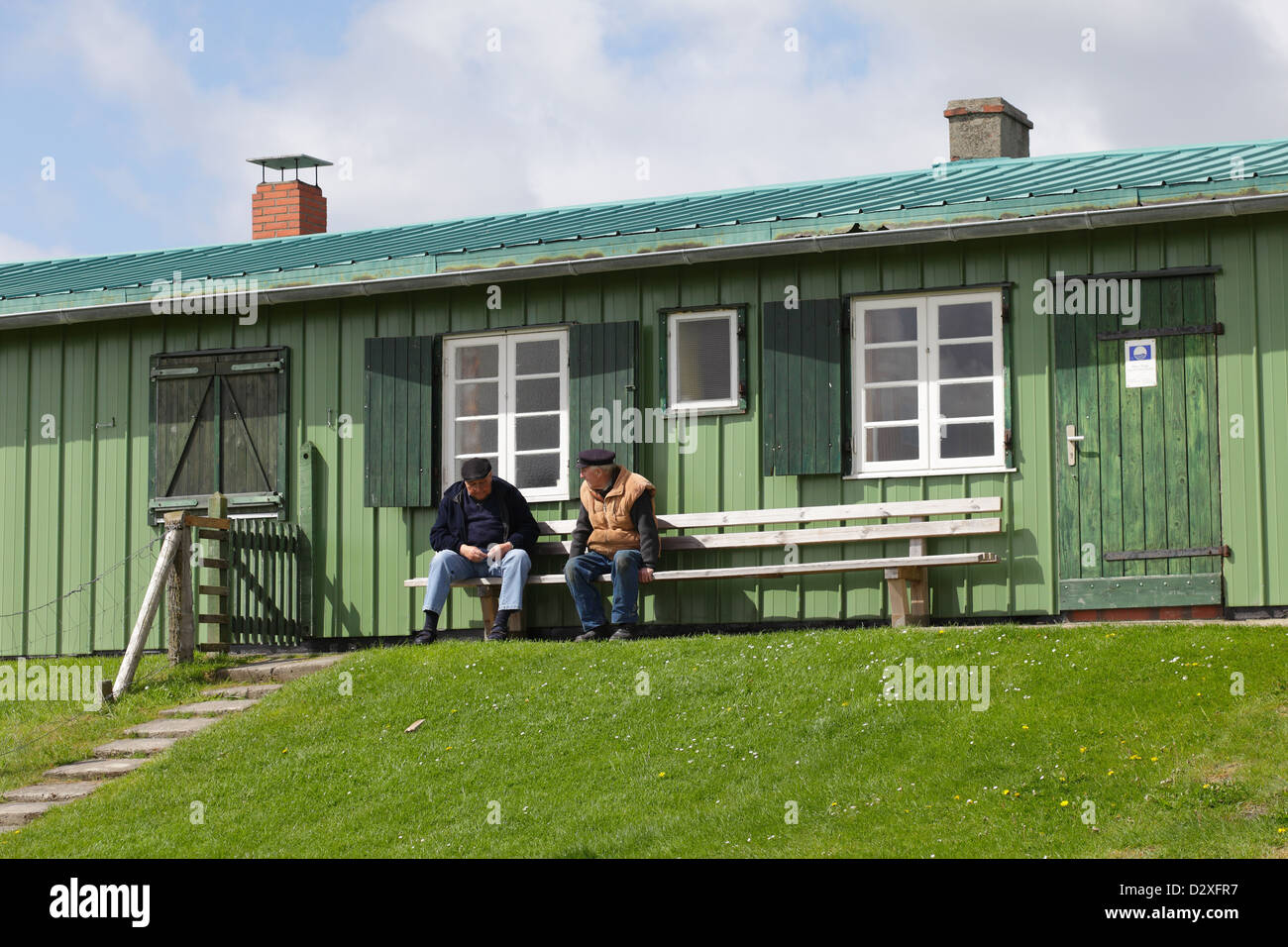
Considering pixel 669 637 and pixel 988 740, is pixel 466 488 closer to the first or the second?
pixel 669 637

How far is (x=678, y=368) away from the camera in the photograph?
12.3m

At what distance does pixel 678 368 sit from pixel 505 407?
4.67 ft

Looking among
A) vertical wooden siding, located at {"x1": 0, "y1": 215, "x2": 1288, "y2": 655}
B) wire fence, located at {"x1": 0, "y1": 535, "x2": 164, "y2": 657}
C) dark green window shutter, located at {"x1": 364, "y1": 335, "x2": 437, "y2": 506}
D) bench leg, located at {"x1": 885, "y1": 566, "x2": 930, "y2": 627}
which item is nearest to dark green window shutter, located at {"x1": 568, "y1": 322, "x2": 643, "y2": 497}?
vertical wooden siding, located at {"x1": 0, "y1": 215, "x2": 1288, "y2": 655}

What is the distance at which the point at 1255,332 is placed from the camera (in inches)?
429

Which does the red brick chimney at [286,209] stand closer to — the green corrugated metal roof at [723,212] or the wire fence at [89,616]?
the green corrugated metal roof at [723,212]

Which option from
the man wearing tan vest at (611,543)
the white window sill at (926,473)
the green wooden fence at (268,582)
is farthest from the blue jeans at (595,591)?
the green wooden fence at (268,582)

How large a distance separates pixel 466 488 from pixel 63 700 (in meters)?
3.21

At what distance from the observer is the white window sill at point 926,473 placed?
11398 millimetres

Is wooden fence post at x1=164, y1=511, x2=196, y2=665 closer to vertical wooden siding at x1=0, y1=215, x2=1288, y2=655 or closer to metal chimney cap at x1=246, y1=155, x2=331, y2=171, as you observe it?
vertical wooden siding at x1=0, y1=215, x2=1288, y2=655

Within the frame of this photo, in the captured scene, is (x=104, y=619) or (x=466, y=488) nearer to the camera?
(x=466, y=488)

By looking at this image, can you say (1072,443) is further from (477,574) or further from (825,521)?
(477,574)

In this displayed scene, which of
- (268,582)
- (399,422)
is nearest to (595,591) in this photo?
(399,422)

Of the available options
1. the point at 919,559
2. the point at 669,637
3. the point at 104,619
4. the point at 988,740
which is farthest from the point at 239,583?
the point at 988,740

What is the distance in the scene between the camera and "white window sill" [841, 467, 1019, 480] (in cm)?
1140
